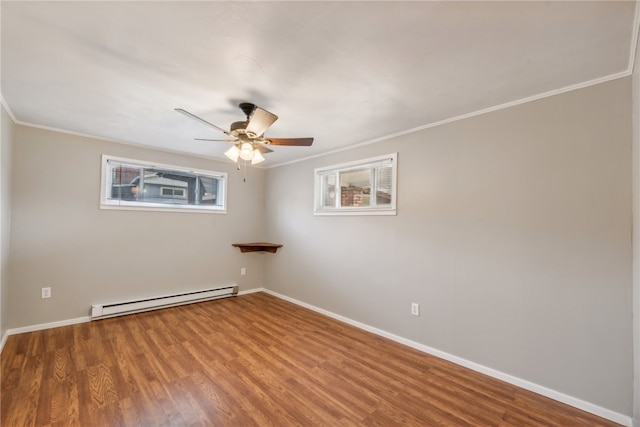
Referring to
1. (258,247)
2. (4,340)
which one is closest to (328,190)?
(258,247)

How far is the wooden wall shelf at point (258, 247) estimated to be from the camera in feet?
14.8

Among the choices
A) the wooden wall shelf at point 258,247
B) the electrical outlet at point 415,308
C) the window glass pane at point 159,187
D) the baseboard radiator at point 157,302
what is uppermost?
the window glass pane at point 159,187

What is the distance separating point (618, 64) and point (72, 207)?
5164 mm

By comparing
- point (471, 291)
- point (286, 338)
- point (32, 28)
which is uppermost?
point (32, 28)

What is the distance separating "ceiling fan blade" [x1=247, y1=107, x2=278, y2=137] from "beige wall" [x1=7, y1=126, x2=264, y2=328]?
7.87ft

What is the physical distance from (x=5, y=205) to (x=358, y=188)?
3678mm

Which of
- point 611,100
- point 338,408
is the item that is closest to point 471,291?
point 338,408

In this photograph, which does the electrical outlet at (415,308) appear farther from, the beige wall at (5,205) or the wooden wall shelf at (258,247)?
the beige wall at (5,205)

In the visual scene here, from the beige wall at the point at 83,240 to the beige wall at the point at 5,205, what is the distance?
14 centimetres

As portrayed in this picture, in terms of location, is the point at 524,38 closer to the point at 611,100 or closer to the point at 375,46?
the point at 375,46

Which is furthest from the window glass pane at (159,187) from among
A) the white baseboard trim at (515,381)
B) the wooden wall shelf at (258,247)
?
the white baseboard trim at (515,381)

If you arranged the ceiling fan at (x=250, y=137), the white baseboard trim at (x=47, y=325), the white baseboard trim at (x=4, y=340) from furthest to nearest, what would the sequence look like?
the white baseboard trim at (x=47, y=325) → the white baseboard trim at (x=4, y=340) → the ceiling fan at (x=250, y=137)

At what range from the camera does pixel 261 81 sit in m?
1.96

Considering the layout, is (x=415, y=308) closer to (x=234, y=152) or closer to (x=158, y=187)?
(x=234, y=152)
